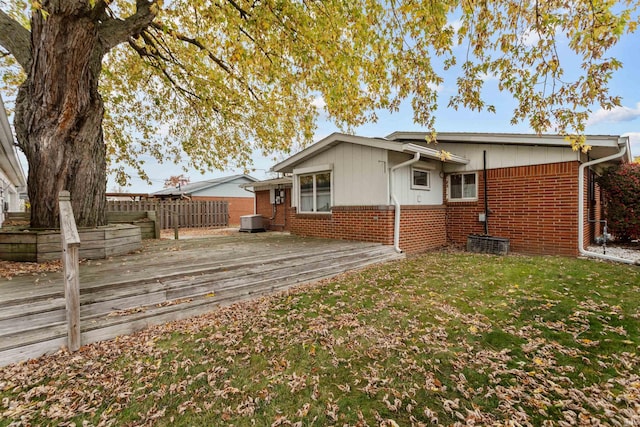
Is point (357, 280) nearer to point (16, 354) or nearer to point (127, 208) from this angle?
point (16, 354)

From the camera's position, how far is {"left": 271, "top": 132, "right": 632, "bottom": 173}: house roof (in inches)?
271

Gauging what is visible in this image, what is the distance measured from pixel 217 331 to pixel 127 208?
15083mm

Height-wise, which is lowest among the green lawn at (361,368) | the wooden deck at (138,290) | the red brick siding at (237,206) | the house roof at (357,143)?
the green lawn at (361,368)

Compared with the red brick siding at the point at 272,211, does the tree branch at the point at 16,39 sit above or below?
above

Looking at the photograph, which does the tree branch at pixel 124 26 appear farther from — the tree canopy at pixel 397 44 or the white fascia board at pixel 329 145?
the white fascia board at pixel 329 145

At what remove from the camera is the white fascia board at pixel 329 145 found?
25.2 feet

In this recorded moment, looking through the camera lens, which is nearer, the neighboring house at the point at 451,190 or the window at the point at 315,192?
the neighboring house at the point at 451,190

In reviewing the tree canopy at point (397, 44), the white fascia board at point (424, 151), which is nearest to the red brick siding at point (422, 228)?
the white fascia board at point (424, 151)

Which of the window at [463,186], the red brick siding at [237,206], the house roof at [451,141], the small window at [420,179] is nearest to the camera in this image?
the house roof at [451,141]

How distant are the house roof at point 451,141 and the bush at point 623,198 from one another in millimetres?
681

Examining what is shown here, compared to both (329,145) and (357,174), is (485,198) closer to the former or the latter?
(357,174)

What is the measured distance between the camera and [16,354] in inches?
111

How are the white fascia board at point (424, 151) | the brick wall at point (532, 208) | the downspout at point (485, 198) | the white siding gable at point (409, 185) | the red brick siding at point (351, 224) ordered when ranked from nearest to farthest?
the white fascia board at point (424, 151)
the brick wall at point (532, 208)
the red brick siding at point (351, 224)
the white siding gable at point (409, 185)
the downspout at point (485, 198)

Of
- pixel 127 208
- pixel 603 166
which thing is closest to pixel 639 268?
pixel 603 166
